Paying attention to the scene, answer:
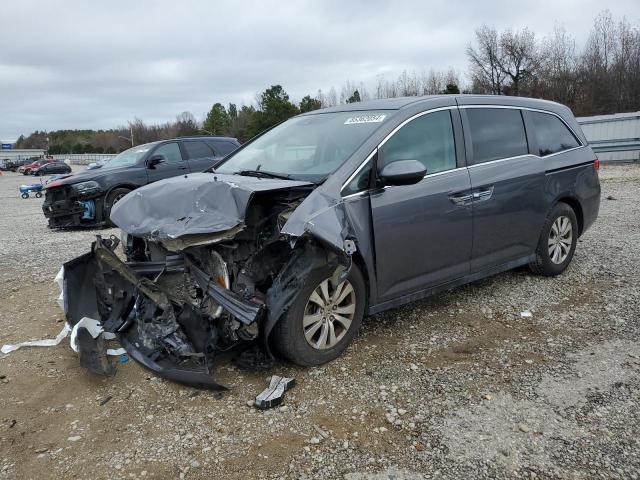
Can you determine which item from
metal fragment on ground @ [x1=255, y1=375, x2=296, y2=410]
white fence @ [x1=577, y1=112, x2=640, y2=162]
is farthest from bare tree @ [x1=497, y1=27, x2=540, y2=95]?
metal fragment on ground @ [x1=255, y1=375, x2=296, y2=410]

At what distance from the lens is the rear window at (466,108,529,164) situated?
4.34m

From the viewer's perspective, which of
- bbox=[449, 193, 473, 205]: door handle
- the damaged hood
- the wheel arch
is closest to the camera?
the damaged hood

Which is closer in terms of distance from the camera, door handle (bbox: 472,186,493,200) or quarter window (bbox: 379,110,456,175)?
quarter window (bbox: 379,110,456,175)

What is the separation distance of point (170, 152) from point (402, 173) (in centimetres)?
783

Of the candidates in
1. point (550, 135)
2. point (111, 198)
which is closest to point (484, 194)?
point (550, 135)

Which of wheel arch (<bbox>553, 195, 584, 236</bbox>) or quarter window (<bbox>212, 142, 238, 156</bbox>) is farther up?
quarter window (<bbox>212, 142, 238, 156</bbox>)

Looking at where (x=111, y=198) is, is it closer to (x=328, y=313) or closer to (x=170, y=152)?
(x=170, y=152)

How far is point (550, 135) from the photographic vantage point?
5.12 metres

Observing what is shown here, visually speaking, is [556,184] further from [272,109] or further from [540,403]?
[272,109]

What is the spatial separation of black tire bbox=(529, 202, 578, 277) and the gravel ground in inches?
24.1

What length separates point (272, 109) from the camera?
45344 mm

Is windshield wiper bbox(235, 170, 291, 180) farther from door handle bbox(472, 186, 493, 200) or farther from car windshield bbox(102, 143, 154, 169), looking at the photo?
car windshield bbox(102, 143, 154, 169)

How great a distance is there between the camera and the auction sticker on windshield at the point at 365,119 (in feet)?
12.7

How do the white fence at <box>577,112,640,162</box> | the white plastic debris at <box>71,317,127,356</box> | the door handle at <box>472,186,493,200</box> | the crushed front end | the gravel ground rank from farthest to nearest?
the white fence at <box>577,112,640,162</box>
the crushed front end
the door handle at <box>472,186,493,200</box>
the white plastic debris at <box>71,317,127,356</box>
the gravel ground
